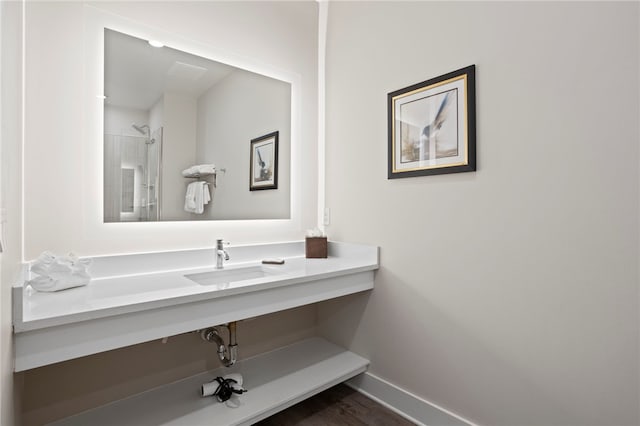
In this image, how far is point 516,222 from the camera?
136 cm

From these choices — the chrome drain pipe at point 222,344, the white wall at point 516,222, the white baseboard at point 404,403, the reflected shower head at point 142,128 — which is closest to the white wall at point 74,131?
the reflected shower head at point 142,128

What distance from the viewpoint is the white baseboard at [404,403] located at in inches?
62.6

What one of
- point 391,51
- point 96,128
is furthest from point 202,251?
point 391,51

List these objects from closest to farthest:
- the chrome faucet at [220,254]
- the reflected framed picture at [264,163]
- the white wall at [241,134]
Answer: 1. the chrome faucet at [220,254]
2. the white wall at [241,134]
3. the reflected framed picture at [264,163]

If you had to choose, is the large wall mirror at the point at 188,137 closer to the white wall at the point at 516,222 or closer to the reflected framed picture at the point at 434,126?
the white wall at the point at 516,222

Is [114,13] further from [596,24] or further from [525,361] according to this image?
[525,361]

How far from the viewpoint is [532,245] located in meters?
1.32

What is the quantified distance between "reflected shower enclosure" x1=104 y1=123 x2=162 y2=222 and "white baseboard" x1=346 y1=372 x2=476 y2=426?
4.92ft

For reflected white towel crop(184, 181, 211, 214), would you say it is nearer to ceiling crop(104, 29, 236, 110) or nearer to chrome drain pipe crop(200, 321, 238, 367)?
ceiling crop(104, 29, 236, 110)

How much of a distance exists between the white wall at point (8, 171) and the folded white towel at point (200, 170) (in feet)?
2.29

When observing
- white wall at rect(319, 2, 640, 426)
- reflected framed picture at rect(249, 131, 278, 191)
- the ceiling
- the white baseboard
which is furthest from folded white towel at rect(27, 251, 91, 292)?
the white baseboard

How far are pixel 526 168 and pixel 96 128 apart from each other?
186 cm

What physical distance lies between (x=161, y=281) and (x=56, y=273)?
1.21 feet

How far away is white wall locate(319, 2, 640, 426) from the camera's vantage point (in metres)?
1.13
